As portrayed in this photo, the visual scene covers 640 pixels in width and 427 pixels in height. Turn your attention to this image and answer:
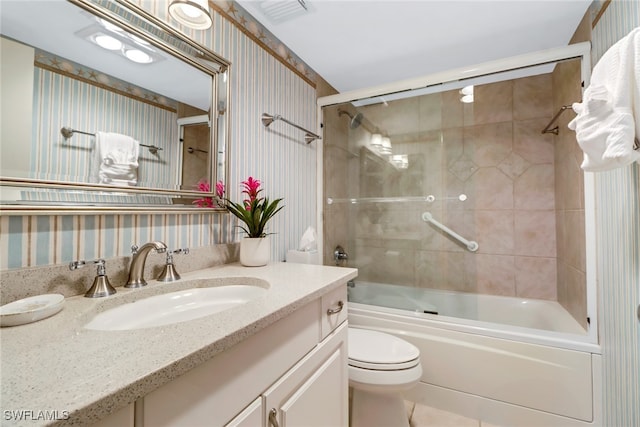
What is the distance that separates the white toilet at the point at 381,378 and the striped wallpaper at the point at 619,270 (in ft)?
2.56

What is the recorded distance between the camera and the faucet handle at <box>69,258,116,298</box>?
78 centimetres

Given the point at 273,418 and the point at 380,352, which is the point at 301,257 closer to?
the point at 380,352

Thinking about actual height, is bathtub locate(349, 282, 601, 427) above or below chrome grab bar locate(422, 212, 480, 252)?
below

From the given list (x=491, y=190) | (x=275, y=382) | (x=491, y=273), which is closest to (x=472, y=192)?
(x=491, y=190)

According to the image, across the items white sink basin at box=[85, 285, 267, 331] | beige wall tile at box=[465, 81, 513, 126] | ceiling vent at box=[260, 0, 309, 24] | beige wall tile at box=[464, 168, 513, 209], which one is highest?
ceiling vent at box=[260, 0, 309, 24]

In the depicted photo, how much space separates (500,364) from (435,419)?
1.49ft

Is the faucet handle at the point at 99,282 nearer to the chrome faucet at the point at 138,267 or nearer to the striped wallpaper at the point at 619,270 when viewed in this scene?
the chrome faucet at the point at 138,267

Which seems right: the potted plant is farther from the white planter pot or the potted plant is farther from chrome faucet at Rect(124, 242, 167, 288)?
chrome faucet at Rect(124, 242, 167, 288)

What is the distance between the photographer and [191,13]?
1077mm

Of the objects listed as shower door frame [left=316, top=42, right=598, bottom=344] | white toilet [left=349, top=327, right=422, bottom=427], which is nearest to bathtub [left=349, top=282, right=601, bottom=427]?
shower door frame [left=316, top=42, right=598, bottom=344]

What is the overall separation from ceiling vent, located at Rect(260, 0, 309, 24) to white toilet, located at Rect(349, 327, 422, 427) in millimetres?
1798

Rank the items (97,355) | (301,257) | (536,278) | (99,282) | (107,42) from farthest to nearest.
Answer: (536,278)
(301,257)
(107,42)
(99,282)
(97,355)

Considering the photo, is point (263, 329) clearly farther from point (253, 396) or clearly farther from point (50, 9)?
point (50, 9)

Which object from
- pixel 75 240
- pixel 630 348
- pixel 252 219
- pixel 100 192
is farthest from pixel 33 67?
pixel 630 348
